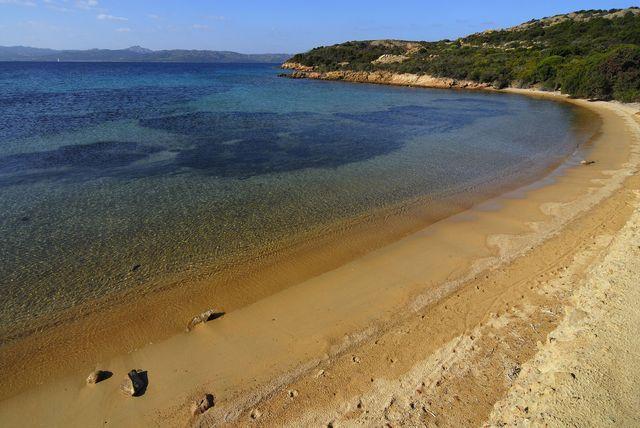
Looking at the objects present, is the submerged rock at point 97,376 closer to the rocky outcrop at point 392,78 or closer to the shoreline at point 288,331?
the shoreline at point 288,331

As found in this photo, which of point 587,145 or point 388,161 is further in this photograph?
point 587,145

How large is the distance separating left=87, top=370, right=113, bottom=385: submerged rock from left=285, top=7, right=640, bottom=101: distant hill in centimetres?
4880

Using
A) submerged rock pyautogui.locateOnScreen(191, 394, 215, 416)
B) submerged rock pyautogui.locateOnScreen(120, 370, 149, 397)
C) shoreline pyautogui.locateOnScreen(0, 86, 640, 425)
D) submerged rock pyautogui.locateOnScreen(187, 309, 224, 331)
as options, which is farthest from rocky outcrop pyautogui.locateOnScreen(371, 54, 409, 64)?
submerged rock pyautogui.locateOnScreen(191, 394, 215, 416)

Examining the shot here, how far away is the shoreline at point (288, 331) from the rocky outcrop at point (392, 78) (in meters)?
58.3

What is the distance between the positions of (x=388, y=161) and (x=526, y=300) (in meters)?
12.4

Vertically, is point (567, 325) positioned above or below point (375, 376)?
above

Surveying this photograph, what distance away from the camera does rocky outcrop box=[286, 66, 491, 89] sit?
6268cm

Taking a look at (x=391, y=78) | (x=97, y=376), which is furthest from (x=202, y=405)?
(x=391, y=78)

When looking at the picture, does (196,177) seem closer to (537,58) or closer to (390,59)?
(537,58)

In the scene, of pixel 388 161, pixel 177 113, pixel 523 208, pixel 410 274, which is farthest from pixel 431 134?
pixel 177 113

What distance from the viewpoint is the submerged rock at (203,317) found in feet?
24.6

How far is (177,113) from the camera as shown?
32.8 m

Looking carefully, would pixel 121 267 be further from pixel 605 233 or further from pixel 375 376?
pixel 605 233

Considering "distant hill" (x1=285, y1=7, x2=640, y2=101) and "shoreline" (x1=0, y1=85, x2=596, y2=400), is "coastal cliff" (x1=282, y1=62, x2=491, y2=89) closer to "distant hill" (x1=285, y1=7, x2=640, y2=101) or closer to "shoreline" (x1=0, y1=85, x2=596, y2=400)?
"distant hill" (x1=285, y1=7, x2=640, y2=101)
